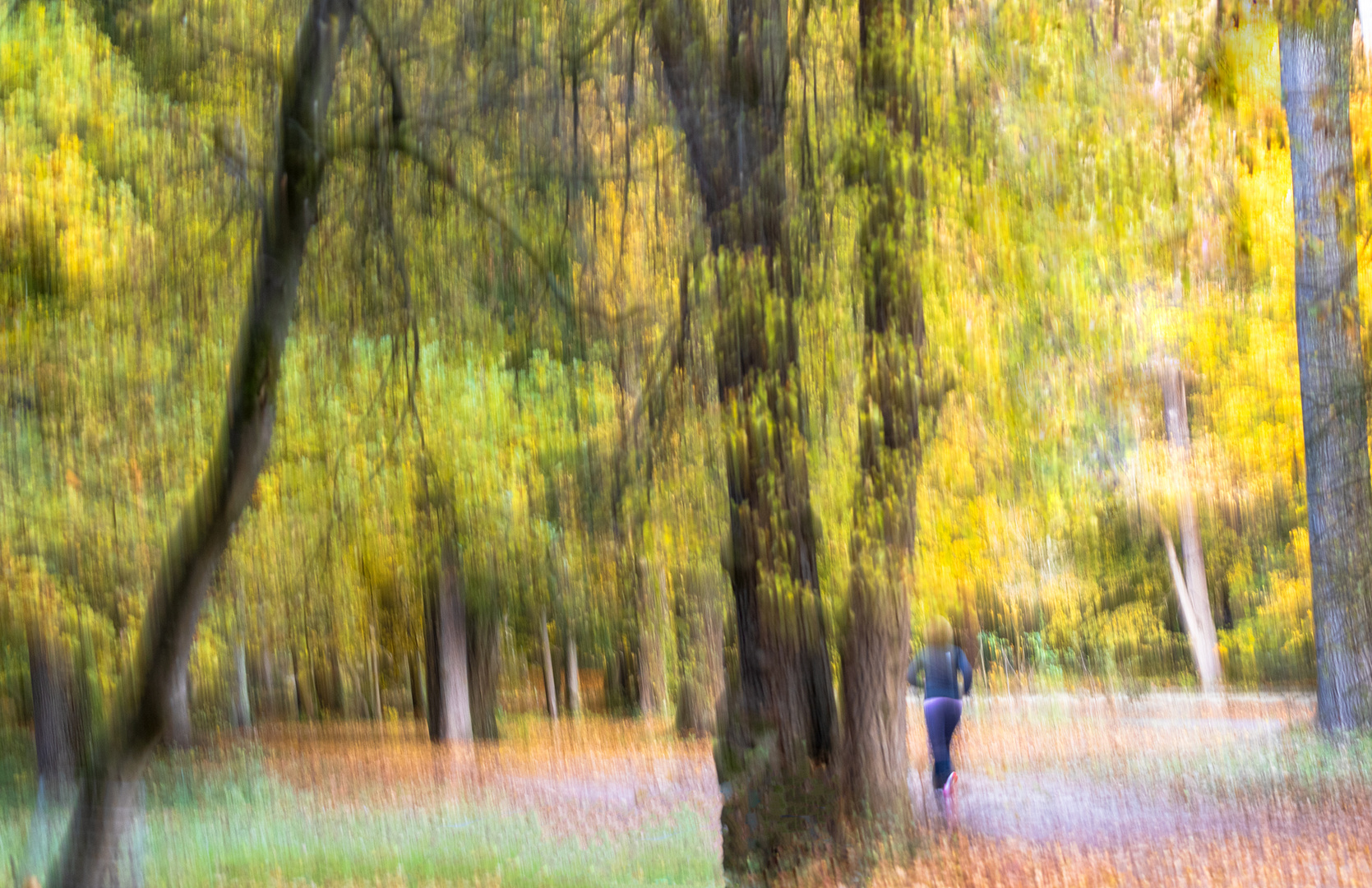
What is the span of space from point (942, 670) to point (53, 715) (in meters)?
16.3

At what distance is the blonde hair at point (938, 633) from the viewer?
38.1ft

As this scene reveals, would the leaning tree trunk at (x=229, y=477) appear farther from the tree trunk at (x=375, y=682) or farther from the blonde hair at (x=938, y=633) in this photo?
the tree trunk at (x=375, y=682)

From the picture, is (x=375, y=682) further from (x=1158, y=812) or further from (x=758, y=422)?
(x=758, y=422)

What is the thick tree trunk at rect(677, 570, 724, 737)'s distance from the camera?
86.2 feet

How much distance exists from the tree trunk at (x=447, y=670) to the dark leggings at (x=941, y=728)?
62.2 ft

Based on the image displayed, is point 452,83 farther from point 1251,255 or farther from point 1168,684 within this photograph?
point 1168,684

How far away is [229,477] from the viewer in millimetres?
8914

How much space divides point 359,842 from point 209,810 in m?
4.85

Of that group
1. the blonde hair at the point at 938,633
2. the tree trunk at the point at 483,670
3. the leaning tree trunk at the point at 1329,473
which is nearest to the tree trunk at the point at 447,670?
the tree trunk at the point at 483,670

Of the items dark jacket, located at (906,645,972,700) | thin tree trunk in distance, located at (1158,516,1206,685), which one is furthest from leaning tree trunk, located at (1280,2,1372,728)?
thin tree trunk in distance, located at (1158,516,1206,685)

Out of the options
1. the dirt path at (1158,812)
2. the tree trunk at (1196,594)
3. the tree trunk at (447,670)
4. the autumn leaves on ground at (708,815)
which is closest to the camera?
the dirt path at (1158,812)

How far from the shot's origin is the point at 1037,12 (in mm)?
9164

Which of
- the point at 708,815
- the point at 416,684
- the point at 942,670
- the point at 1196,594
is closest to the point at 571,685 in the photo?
the point at 416,684

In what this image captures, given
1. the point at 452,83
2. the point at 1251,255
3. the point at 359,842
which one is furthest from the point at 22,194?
the point at 1251,255
